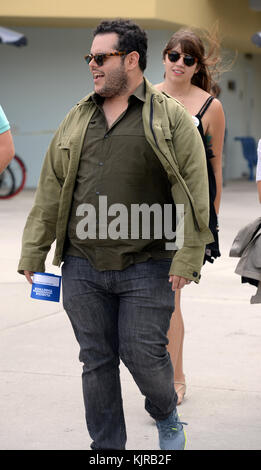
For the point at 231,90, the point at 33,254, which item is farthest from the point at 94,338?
the point at 231,90

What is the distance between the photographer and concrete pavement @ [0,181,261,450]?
414 cm

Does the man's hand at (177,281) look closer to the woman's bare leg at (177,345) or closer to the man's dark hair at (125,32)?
the man's dark hair at (125,32)

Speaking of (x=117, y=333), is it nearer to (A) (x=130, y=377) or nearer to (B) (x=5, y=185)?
(A) (x=130, y=377)

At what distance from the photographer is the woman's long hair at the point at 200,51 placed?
15.3ft

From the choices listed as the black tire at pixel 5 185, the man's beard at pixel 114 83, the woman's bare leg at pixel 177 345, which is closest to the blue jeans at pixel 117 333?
the man's beard at pixel 114 83

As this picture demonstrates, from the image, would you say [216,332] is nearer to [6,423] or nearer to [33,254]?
[6,423]

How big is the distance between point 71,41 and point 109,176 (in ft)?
54.6

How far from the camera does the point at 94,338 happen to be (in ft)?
11.6

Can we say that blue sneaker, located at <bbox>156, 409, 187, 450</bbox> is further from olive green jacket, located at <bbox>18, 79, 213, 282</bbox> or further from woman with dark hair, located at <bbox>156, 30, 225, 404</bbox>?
woman with dark hair, located at <bbox>156, 30, 225, 404</bbox>

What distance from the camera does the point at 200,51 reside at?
185 inches

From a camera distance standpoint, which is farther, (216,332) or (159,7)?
(159,7)

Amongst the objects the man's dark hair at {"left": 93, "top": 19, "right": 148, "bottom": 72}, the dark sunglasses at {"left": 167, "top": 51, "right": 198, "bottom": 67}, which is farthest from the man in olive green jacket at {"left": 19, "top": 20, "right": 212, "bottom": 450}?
the dark sunglasses at {"left": 167, "top": 51, "right": 198, "bottom": 67}

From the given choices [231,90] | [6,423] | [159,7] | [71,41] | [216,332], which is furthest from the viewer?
[231,90]

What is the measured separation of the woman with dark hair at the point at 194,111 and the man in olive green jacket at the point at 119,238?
3.25 ft
